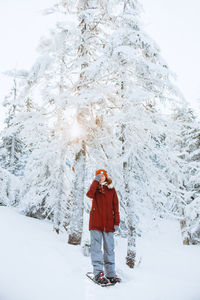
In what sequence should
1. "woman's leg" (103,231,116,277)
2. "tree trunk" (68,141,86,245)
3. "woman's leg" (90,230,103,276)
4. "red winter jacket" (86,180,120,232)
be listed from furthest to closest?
1. "tree trunk" (68,141,86,245)
2. "red winter jacket" (86,180,120,232)
3. "woman's leg" (103,231,116,277)
4. "woman's leg" (90,230,103,276)

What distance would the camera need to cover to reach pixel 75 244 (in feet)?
25.7

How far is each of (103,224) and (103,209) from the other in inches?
12.7

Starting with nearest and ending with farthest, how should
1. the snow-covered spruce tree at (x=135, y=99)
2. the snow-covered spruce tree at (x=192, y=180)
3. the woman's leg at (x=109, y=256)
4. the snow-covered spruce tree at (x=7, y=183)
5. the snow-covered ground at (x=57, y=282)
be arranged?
the snow-covered ground at (x=57, y=282)
the woman's leg at (x=109, y=256)
the snow-covered spruce tree at (x=135, y=99)
the snow-covered spruce tree at (x=7, y=183)
the snow-covered spruce tree at (x=192, y=180)

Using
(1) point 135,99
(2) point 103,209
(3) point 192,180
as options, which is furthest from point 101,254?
(3) point 192,180

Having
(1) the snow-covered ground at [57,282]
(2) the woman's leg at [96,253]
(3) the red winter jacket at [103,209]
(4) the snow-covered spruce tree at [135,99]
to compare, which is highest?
(4) the snow-covered spruce tree at [135,99]

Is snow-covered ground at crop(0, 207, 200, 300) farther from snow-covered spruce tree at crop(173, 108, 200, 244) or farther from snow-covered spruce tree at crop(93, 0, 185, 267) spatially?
snow-covered spruce tree at crop(173, 108, 200, 244)

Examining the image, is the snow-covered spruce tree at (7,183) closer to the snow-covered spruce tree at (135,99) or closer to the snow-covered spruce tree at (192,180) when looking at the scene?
the snow-covered spruce tree at (135,99)

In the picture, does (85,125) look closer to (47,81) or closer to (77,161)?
(77,161)

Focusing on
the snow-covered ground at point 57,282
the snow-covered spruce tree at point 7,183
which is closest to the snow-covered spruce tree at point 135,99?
the snow-covered ground at point 57,282

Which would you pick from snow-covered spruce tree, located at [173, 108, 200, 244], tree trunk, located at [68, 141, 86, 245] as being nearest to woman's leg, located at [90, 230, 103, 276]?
tree trunk, located at [68, 141, 86, 245]

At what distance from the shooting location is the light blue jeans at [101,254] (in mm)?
4391

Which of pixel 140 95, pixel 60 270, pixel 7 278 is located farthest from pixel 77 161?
pixel 7 278

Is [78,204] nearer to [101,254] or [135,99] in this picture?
[101,254]

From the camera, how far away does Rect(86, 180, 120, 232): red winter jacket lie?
15.1ft
